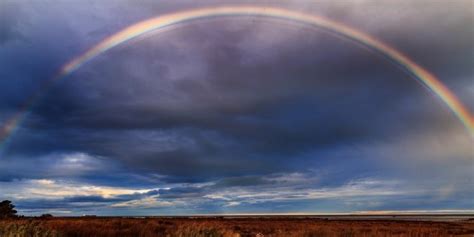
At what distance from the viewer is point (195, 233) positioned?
18266mm

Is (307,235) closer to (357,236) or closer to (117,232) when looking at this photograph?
(357,236)

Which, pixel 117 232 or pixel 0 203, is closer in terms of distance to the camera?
pixel 117 232

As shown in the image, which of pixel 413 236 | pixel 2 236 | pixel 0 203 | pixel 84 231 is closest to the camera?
pixel 2 236

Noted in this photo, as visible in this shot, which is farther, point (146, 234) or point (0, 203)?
point (0, 203)

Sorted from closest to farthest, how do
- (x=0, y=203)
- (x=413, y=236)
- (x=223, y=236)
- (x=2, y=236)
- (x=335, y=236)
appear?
1. (x=2, y=236)
2. (x=223, y=236)
3. (x=335, y=236)
4. (x=413, y=236)
5. (x=0, y=203)

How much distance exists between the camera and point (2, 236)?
17.3 m

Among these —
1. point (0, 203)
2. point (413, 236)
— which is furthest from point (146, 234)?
point (0, 203)

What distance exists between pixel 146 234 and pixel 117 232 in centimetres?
205

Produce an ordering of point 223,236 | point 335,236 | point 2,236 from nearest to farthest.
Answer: point 2,236
point 223,236
point 335,236

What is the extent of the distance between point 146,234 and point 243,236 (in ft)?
25.0

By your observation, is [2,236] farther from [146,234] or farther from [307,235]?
[307,235]

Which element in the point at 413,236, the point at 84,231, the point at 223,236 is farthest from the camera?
the point at 413,236

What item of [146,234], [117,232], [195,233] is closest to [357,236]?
[195,233]

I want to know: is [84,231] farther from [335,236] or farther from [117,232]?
[335,236]
